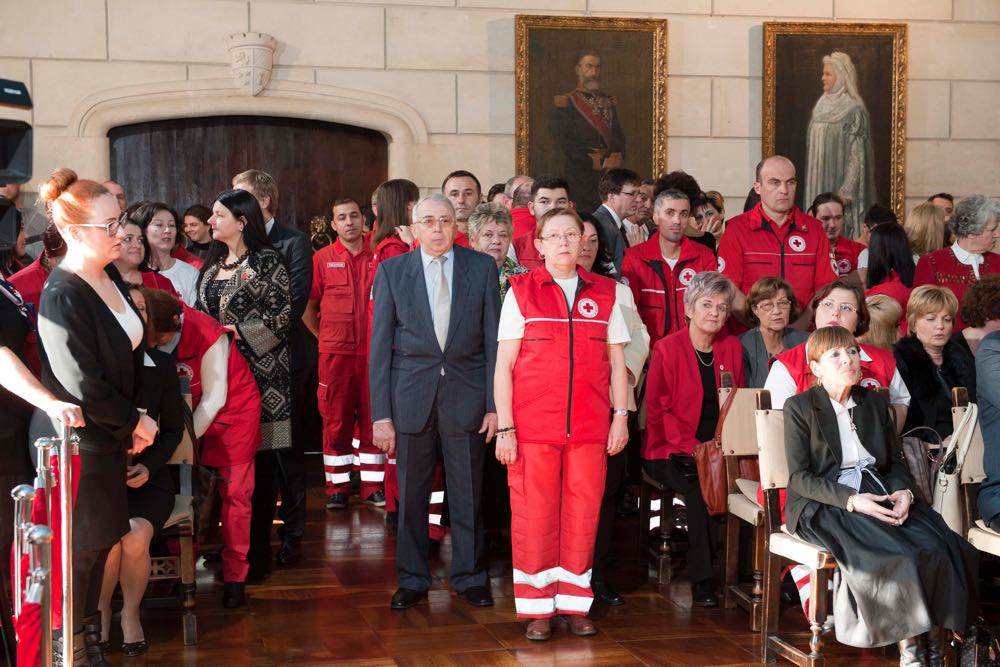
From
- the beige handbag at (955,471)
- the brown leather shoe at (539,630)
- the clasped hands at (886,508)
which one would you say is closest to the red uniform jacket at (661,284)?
the beige handbag at (955,471)

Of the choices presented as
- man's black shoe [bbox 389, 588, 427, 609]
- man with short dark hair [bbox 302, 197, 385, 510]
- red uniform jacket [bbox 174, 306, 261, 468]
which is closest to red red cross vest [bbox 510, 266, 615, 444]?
man's black shoe [bbox 389, 588, 427, 609]

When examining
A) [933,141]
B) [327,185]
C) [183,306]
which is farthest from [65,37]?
[933,141]

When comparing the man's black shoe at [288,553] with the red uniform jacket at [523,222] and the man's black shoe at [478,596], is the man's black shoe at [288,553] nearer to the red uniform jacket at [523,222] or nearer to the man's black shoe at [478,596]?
the man's black shoe at [478,596]

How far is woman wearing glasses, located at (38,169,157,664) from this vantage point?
328 cm

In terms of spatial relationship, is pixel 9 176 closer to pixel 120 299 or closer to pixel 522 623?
pixel 120 299

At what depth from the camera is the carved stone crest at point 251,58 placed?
303 inches

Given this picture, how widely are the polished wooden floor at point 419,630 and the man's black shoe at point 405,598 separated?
32 millimetres

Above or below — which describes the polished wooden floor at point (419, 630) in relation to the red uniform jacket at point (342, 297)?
below

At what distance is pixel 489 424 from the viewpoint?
446 centimetres

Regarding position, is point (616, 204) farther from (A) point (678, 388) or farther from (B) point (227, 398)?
(B) point (227, 398)

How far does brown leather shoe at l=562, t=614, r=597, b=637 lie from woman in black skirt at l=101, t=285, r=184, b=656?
1.49 meters

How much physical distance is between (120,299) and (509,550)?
2.49 meters

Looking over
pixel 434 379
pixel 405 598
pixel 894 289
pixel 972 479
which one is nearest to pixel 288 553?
pixel 405 598

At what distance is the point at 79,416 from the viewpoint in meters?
3.09
